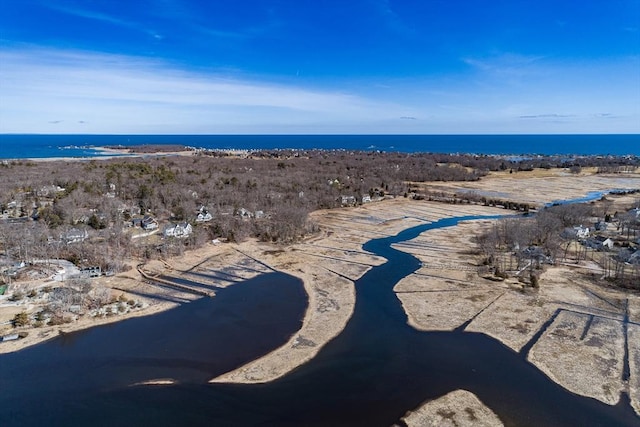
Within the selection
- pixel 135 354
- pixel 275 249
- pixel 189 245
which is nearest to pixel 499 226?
pixel 275 249

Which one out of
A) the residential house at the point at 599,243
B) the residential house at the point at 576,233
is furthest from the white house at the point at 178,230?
the residential house at the point at 599,243

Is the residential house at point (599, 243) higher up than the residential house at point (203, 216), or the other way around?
the residential house at point (203, 216)

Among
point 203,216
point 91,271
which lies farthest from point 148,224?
point 91,271

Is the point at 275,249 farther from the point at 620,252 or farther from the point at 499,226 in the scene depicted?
the point at 620,252

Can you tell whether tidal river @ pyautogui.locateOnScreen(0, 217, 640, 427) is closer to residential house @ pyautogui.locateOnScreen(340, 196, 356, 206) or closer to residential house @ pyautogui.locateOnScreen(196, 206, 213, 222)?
residential house @ pyautogui.locateOnScreen(196, 206, 213, 222)

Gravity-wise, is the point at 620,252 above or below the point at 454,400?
above

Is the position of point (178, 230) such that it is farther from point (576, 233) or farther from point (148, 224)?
point (576, 233)

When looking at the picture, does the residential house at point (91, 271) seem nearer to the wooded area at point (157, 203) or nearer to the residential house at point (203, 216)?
the wooded area at point (157, 203)
